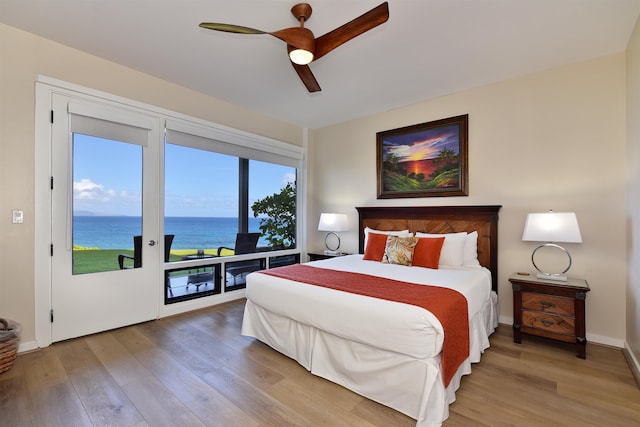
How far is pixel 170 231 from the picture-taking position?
362 centimetres

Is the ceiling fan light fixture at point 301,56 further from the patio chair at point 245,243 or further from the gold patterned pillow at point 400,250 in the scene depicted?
the patio chair at point 245,243

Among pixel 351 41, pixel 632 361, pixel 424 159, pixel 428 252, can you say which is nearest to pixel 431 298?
pixel 428 252

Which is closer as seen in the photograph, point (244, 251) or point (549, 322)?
point (549, 322)

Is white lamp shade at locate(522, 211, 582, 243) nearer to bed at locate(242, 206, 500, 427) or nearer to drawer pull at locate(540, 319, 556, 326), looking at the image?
bed at locate(242, 206, 500, 427)

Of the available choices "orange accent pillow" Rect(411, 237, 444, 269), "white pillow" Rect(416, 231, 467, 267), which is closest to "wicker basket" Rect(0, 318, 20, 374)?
"orange accent pillow" Rect(411, 237, 444, 269)

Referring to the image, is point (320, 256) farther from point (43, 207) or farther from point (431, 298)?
point (43, 207)

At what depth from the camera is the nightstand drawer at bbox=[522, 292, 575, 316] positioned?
2.60 metres

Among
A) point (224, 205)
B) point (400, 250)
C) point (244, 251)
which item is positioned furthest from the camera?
point (244, 251)

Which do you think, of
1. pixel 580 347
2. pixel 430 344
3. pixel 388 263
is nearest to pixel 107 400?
pixel 430 344

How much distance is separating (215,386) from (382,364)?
1211mm

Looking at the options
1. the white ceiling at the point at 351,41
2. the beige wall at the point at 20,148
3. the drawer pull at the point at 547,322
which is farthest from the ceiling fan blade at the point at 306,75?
the drawer pull at the point at 547,322

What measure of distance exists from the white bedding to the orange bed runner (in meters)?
0.07

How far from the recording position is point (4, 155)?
8.33 ft

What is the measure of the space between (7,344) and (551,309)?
14.9ft
